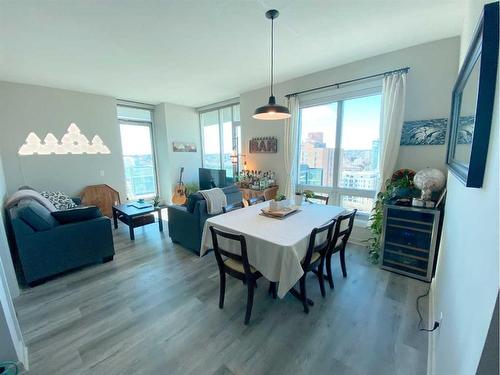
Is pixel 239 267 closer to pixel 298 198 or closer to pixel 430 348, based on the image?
pixel 298 198

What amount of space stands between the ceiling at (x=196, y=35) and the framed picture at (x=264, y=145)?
3.99 feet

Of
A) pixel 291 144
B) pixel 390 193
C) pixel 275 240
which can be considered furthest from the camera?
pixel 291 144

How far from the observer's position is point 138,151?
19.1ft

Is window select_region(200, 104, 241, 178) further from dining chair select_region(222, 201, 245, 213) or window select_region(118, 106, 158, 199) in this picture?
dining chair select_region(222, 201, 245, 213)

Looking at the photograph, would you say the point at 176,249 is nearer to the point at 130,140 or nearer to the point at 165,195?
the point at 165,195

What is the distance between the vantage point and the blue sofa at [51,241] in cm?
236

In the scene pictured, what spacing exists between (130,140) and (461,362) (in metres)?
6.50

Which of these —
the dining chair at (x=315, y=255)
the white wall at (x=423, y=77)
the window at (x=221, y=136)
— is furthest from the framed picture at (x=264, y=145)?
the dining chair at (x=315, y=255)

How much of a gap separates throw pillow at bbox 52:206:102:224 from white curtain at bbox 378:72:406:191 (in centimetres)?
392

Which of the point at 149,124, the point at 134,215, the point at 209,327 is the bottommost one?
the point at 209,327

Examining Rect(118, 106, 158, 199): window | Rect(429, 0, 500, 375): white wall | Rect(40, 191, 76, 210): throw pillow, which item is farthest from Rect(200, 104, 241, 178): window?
Rect(429, 0, 500, 375): white wall

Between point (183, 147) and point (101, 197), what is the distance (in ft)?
7.79

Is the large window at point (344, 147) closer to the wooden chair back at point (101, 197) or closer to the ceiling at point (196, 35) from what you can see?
the ceiling at point (196, 35)

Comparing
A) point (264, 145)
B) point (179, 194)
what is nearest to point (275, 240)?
point (264, 145)
